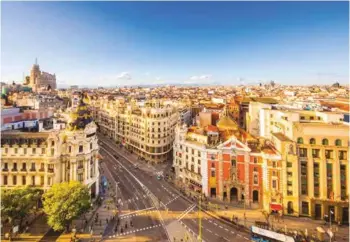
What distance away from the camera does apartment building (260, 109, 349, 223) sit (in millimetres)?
55594

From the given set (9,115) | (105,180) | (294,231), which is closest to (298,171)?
(294,231)

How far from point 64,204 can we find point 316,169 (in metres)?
49.5

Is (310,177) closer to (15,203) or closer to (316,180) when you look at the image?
(316,180)

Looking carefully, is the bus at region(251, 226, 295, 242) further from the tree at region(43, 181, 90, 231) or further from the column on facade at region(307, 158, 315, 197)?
the tree at region(43, 181, 90, 231)

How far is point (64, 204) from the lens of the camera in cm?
4606

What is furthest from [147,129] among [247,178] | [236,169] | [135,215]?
[247,178]

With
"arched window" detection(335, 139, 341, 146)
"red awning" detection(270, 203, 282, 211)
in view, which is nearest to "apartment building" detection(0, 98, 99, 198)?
"red awning" detection(270, 203, 282, 211)

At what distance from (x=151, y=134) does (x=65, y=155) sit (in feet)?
136

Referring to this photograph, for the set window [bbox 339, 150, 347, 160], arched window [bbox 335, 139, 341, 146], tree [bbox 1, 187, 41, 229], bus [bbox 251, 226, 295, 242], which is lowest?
bus [bbox 251, 226, 295, 242]

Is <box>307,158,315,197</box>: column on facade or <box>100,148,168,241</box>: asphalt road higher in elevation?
<box>307,158,315,197</box>: column on facade

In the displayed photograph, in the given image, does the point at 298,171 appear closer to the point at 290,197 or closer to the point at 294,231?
the point at 290,197

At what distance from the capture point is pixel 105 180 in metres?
77.4

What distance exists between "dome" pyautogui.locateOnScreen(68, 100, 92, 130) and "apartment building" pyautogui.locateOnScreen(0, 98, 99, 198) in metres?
0.25

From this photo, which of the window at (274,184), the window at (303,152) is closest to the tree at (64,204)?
the window at (274,184)
